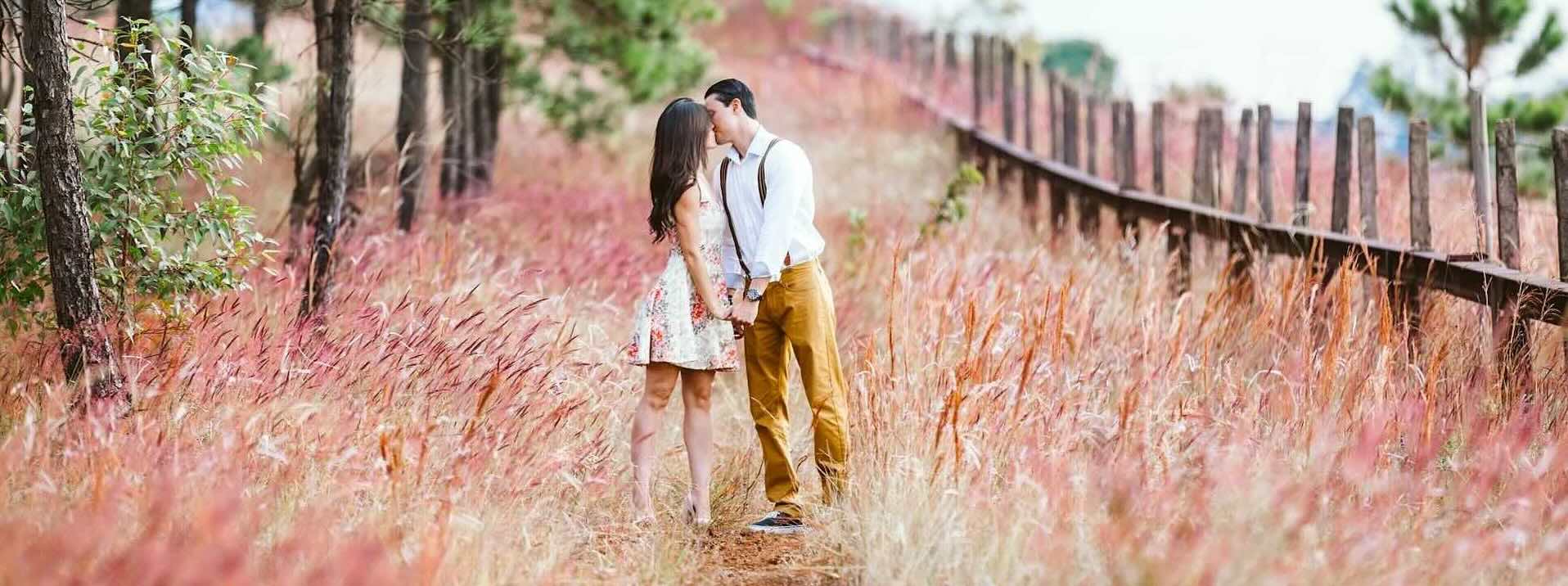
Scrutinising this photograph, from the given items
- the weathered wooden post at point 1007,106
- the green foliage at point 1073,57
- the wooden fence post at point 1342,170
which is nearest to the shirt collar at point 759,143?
the wooden fence post at point 1342,170

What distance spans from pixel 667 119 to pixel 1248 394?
2.30m

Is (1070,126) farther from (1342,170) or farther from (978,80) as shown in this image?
(1342,170)

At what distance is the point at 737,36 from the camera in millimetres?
30594

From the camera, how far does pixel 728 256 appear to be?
5152 mm

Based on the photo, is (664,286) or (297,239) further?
(297,239)

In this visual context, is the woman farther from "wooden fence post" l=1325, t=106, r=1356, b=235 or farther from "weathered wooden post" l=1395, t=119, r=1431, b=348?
"wooden fence post" l=1325, t=106, r=1356, b=235

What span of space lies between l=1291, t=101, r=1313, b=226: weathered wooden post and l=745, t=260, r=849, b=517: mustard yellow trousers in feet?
12.0

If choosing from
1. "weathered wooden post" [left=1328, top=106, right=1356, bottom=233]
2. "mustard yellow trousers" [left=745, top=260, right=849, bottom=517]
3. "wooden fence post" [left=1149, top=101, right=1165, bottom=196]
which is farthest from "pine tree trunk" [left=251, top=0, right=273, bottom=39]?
"weathered wooden post" [left=1328, top=106, right=1356, bottom=233]

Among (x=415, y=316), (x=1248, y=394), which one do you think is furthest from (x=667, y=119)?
(x=1248, y=394)

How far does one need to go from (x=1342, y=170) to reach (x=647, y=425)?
171 inches

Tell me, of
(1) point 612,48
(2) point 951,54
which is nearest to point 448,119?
(1) point 612,48

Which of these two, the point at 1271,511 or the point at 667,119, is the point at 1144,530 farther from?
the point at 667,119

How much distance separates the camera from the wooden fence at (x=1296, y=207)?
5961 mm

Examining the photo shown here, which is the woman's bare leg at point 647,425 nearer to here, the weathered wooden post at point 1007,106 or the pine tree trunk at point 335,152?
the pine tree trunk at point 335,152
